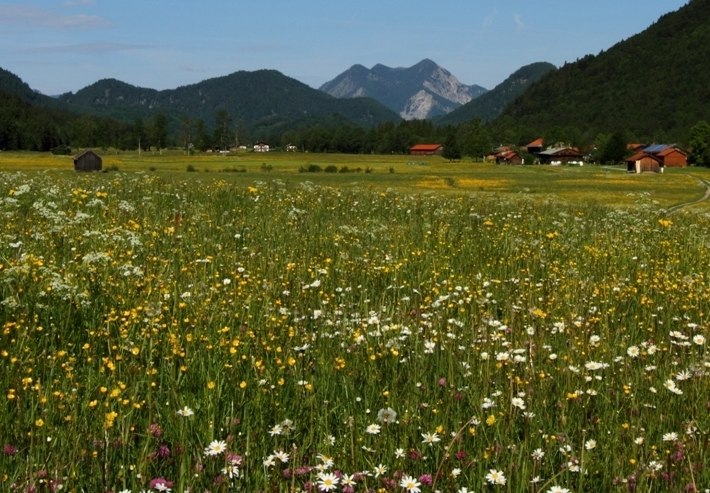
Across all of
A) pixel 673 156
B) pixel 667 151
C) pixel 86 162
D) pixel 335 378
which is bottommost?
pixel 335 378

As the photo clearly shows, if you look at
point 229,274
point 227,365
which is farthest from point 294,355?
point 229,274

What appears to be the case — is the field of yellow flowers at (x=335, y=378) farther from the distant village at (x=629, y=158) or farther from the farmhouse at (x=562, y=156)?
the farmhouse at (x=562, y=156)

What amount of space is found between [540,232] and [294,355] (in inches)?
368

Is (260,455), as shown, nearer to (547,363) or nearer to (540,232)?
(547,363)

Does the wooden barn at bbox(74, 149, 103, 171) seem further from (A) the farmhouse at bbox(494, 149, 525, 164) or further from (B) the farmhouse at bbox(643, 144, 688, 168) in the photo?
(B) the farmhouse at bbox(643, 144, 688, 168)

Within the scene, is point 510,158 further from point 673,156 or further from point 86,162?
point 86,162

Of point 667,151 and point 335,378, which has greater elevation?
point 667,151

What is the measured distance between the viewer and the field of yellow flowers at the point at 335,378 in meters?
3.78

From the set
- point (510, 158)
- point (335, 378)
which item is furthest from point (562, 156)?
point (335, 378)

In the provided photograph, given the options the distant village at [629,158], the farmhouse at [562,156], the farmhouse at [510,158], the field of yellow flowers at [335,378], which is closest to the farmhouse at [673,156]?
the distant village at [629,158]

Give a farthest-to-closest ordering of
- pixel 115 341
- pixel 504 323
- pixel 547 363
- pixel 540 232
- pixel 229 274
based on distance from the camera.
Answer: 1. pixel 540 232
2. pixel 229 274
3. pixel 504 323
4. pixel 115 341
5. pixel 547 363

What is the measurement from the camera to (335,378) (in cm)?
518

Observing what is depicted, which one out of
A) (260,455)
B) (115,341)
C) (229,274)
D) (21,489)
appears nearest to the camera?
(21,489)

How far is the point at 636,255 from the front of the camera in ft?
38.2
